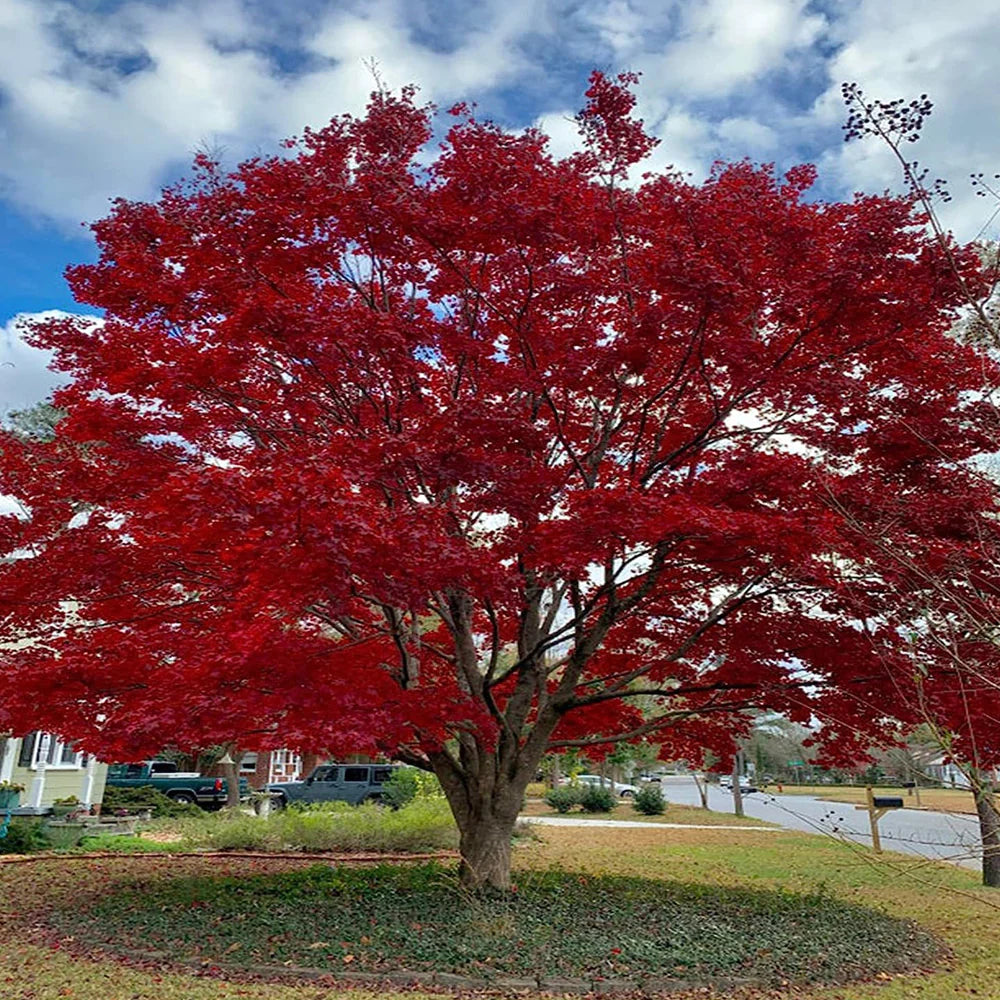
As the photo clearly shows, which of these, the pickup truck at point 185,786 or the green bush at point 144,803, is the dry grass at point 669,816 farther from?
the green bush at point 144,803

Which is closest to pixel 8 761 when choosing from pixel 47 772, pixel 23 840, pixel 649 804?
pixel 47 772

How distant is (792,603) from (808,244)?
3.52m

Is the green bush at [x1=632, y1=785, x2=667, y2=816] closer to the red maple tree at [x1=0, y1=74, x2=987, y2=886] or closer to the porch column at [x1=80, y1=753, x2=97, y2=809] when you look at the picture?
the porch column at [x1=80, y1=753, x2=97, y2=809]

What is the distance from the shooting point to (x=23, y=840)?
12273 millimetres

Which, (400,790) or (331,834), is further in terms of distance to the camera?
(400,790)

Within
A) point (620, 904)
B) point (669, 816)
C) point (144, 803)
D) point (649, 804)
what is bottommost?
point (669, 816)

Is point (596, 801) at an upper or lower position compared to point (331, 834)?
lower

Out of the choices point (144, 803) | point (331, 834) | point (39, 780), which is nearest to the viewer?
point (331, 834)

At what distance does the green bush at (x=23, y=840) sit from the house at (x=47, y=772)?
550 cm

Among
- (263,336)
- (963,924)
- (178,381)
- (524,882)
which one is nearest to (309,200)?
(263,336)

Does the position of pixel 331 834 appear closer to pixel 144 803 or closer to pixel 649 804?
pixel 144 803

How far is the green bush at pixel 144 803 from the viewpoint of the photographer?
20.3 meters

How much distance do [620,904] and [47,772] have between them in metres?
16.5

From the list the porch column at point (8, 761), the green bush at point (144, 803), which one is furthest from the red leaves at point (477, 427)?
the green bush at point (144, 803)
